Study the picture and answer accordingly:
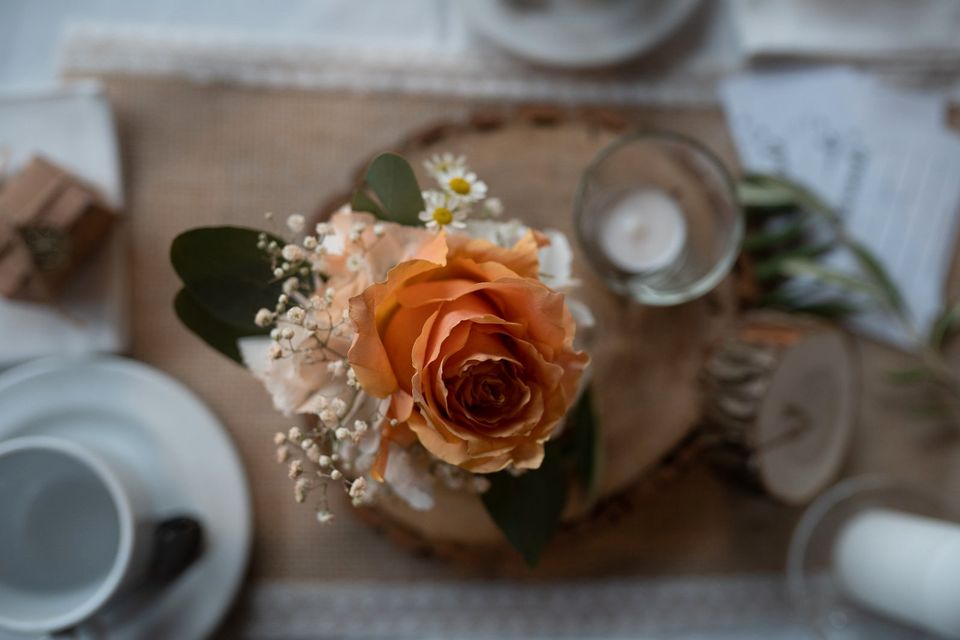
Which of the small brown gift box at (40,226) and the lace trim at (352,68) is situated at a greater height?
the lace trim at (352,68)

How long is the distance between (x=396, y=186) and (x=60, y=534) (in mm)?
338

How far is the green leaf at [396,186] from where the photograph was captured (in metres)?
0.38

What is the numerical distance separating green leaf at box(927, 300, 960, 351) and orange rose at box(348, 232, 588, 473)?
524 millimetres

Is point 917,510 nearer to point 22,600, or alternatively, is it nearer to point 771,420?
point 771,420

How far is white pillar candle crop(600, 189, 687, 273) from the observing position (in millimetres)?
615

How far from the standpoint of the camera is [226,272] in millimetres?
403

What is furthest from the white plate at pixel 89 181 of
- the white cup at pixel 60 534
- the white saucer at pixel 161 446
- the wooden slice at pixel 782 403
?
the wooden slice at pixel 782 403

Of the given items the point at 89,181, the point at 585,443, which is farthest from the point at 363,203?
the point at 89,181

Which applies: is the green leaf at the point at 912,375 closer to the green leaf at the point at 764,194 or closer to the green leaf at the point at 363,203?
the green leaf at the point at 764,194

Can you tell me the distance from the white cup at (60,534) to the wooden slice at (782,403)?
0.44m

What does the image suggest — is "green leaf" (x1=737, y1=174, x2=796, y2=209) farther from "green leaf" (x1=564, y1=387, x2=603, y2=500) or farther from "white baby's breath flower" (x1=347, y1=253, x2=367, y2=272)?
"white baby's breath flower" (x1=347, y1=253, x2=367, y2=272)

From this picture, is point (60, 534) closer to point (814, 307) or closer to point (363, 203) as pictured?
point (363, 203)

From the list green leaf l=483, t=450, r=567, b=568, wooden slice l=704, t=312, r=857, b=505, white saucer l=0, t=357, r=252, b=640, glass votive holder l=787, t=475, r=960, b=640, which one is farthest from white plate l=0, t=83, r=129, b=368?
glass votive holder l=787, t=475, r=960, b=640

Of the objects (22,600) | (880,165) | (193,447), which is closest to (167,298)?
(193,447)
